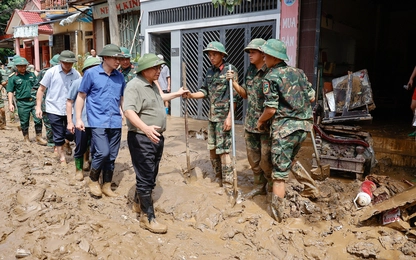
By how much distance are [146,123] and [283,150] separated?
152cm

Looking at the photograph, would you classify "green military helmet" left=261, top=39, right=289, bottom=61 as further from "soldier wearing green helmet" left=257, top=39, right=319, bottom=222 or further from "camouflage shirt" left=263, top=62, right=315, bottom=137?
"camouflage shirt" left=263, top=62, right=315, bottom=137

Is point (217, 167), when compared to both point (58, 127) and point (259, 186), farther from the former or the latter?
point (58, 127)

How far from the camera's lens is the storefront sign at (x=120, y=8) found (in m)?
13.3

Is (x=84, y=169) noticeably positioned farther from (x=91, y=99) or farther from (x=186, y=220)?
(x=186, y=220)

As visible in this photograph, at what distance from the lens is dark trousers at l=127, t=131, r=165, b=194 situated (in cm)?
374

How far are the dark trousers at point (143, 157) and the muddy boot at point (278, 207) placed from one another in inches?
55.0

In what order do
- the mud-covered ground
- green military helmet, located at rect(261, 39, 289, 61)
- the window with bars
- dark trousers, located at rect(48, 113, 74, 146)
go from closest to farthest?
1. the mud-covered ground
2. green military helmet, located at rect(261, 39, 289, 61)
3. dark trousers, located at rect(48, 113, 74, 146)
4. the window with bars

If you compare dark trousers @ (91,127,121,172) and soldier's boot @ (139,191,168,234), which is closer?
soldier's boot @ (139,191,168,234)

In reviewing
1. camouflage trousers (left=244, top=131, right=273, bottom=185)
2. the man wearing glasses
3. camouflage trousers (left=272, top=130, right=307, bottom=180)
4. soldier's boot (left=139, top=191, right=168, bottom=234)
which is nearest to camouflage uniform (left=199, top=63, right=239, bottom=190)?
camouflage trousers (left=244, top=131, right=273, bottom=185)

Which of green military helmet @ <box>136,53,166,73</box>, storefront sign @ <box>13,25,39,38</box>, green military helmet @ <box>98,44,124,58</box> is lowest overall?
green military helmet @ <box>136,53,166,73</box>

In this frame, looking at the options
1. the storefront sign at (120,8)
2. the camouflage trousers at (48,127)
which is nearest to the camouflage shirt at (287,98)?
the camouflage trousers at (48,127)

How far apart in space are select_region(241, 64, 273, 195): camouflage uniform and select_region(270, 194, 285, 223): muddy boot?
0.45 m

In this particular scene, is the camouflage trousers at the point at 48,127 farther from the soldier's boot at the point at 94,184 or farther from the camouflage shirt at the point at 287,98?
the camouflage shirt at the point at 287,98

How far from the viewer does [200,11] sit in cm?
1027
